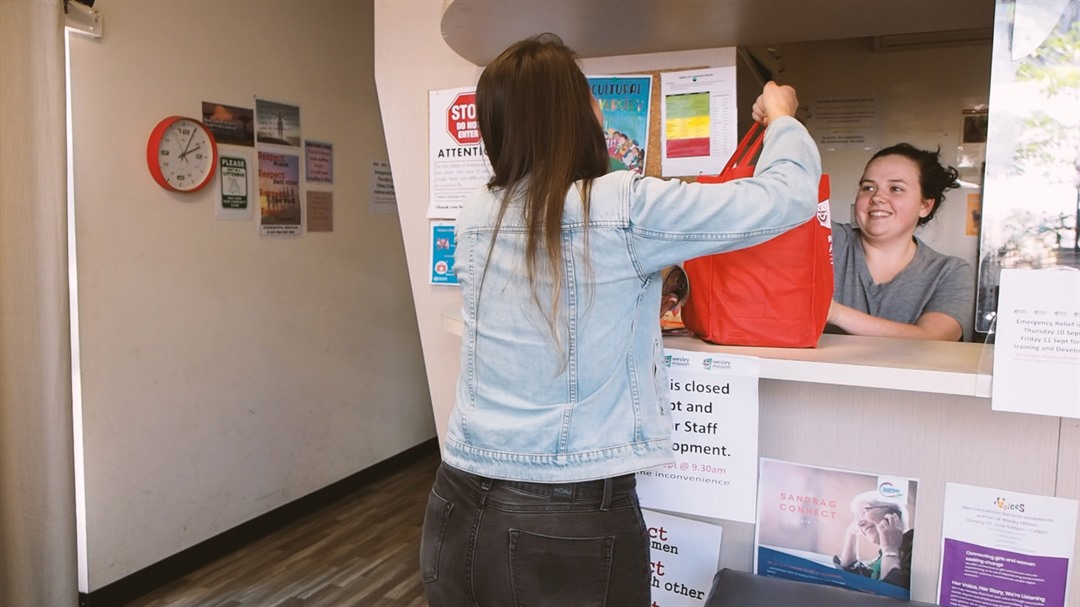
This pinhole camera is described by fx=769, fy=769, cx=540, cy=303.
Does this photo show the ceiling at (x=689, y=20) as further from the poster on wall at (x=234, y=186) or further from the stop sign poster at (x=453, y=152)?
the poster on wall at (x=234, y=186)

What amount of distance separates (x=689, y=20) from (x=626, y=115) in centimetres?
33

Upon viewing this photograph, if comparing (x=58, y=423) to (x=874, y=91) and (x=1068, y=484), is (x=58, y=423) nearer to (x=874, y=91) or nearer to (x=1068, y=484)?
(x=1068, y=484)

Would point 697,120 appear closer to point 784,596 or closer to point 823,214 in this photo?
point 823,214

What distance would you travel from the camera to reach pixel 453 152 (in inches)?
77.2

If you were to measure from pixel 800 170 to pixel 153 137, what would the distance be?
8.44ft

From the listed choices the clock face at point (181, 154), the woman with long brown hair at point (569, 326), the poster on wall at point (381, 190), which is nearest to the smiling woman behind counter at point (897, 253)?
the woman with long brown hair at point (569, 326)

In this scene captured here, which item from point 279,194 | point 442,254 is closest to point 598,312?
point 442,254

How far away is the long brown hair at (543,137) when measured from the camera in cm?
104

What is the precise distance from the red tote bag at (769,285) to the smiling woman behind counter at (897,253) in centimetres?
87

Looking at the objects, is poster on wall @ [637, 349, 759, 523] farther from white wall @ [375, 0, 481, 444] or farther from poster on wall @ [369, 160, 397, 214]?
poster on wall @ [369, 160, 397, 214]

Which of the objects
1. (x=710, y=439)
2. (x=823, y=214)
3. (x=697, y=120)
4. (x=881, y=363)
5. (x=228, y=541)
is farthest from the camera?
(x=228, y=541)

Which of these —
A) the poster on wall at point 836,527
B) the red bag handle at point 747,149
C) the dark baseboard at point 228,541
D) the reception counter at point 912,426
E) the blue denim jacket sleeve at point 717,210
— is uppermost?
the red bag handle at point 747,149

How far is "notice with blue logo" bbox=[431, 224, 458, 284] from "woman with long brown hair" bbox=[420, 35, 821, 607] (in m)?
0.90

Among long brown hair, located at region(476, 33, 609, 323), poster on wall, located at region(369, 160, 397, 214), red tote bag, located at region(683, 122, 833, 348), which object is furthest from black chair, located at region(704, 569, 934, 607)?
poster on wall, located at region(369, 160, 397, 214)
